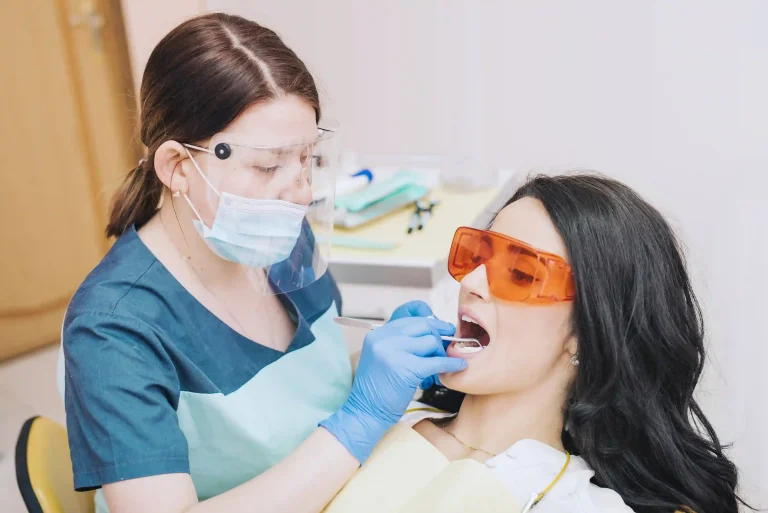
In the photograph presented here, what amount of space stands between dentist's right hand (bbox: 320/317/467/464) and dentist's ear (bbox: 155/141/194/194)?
393 millimetres

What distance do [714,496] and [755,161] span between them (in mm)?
1062

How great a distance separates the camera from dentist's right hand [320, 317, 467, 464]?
3.08ft

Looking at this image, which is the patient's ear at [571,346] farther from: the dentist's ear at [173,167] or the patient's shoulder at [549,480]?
the dentist's ear at [173,167]

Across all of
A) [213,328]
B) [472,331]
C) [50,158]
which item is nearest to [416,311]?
[472,331]

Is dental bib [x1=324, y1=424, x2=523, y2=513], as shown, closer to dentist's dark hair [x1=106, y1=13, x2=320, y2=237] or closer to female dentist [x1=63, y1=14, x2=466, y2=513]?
female dentist [x1=63, y1=14, x2=466, y2=513]

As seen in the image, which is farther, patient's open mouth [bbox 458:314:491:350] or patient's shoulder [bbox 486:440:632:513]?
patient's open mouth [bbox 458:314:491:350]

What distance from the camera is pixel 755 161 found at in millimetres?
1723

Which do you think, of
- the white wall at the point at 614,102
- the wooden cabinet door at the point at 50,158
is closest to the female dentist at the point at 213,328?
the white wall at the point at 614,102

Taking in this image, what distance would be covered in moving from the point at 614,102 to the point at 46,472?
1.73 m

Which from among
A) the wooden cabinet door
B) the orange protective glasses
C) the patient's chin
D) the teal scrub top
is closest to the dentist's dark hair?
the teal scrub top

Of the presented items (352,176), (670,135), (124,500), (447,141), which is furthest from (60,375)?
(670,135)

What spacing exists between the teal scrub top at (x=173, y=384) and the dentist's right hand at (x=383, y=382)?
0.53ft

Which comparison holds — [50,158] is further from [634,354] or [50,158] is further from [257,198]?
[634,354]

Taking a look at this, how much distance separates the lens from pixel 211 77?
94 cm
